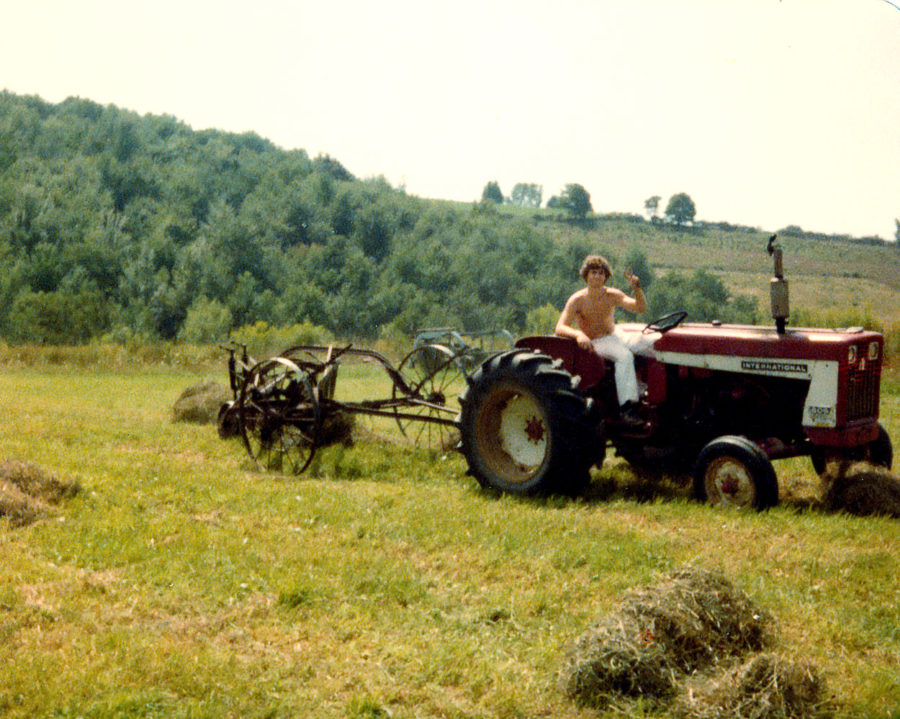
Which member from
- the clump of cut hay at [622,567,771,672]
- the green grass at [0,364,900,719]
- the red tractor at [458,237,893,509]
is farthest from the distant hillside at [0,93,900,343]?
the clump of cut hay at [622,567,771,672]

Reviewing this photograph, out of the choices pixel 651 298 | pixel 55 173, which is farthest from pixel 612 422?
pixel 55 173

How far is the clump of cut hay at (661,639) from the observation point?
4148 mm

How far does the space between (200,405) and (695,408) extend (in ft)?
23.5

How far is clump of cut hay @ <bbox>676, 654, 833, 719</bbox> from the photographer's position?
150 inches

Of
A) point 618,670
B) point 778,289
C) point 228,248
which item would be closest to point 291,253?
point 228,248

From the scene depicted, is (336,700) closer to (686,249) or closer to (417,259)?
(686,249)

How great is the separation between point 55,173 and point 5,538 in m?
65.6

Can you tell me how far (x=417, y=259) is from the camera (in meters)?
49.3

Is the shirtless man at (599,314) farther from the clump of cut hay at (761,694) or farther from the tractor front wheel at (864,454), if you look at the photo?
the clump of cut hay at (761,694)

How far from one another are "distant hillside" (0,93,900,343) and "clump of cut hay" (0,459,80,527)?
18884 mm

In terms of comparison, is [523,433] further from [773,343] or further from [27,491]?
[27,491]

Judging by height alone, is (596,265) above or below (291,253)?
below

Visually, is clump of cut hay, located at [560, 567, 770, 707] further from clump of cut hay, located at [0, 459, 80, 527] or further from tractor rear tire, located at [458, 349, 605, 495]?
clump of cut hay, located at [0, 459, 80, 527]

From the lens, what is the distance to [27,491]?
740 centimetres
